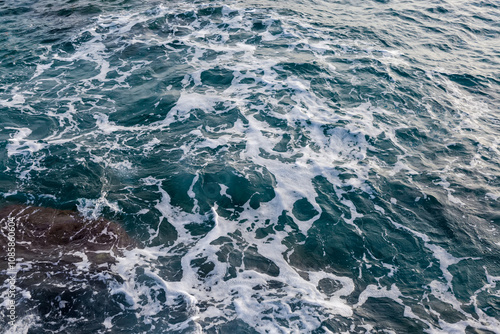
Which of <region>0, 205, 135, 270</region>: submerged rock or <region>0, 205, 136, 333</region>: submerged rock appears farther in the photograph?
<region>0, 205, 135, 270</region>: submerged rock

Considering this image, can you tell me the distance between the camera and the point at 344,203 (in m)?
10.5

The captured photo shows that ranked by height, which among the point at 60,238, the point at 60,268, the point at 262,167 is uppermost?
the point at 262,167

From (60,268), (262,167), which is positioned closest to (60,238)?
(60,268)

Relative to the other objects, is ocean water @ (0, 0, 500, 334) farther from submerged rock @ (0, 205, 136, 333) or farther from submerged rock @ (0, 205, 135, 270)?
submerged rock @ (0, 205, 135, 270)

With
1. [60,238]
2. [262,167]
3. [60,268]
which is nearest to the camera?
[60,268]

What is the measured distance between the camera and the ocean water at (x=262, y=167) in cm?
800

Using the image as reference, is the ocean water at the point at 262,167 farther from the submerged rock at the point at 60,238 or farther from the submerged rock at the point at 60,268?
the submerged rock at the point at 60,238

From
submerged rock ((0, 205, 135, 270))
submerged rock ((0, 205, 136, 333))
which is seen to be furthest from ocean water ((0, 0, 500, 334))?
submerged rock ((0, 205, 135, 270))

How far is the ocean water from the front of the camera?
8.00 metres

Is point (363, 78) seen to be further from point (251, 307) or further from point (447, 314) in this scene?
point (251, 307)

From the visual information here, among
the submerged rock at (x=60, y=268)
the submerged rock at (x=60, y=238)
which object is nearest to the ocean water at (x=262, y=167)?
the submerged rock at (x=60, y=268)

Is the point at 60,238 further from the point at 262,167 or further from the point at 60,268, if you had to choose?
the point at 262,167

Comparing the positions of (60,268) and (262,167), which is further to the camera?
(262,167)

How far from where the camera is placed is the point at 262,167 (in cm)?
1145
